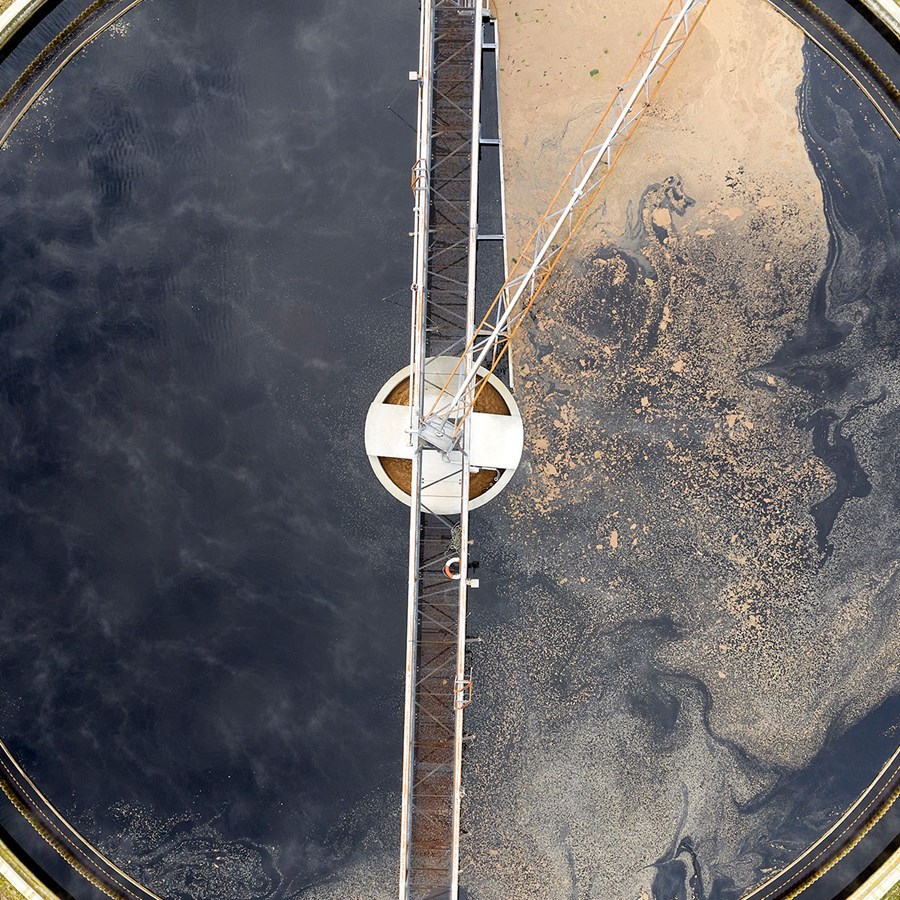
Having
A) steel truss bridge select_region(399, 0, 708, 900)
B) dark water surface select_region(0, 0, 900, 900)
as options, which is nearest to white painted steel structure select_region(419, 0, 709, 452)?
steel truss bridge select_region(399, 0, 708, 900)

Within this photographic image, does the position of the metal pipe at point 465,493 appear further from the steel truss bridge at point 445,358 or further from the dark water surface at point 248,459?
the dark water surface at point 248,459

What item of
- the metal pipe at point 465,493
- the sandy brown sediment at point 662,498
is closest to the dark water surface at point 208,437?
the metal pipe at point 465,493

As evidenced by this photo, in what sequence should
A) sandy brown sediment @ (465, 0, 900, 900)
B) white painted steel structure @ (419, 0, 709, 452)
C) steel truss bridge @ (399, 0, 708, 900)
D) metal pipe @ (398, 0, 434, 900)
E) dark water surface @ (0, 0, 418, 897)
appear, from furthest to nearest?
dark water surface @ (0, 0, 418, 897) → sandy brown sediment @ (465, 0, 900, 900) → steel truss bridge @ (399, 0, 708, 900) → metal pipe @ (398, 0, 434, 900) → white painted steel structure @ (419, 0, 709, 452)

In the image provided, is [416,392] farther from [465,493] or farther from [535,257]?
[535,257]

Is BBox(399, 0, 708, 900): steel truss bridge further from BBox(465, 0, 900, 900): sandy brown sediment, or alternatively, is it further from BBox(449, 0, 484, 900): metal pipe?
BBox(465, 0, 900, 900): sandy brown sediment

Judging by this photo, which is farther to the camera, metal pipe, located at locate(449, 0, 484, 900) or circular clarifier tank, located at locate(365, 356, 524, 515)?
circular clarifier tank, located at locate(365, 356, 524, 515)

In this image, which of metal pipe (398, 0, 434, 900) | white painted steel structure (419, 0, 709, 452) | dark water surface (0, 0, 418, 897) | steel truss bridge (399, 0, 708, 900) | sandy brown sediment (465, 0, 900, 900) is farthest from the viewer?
dark water surface (0, 0, 418, 897)
